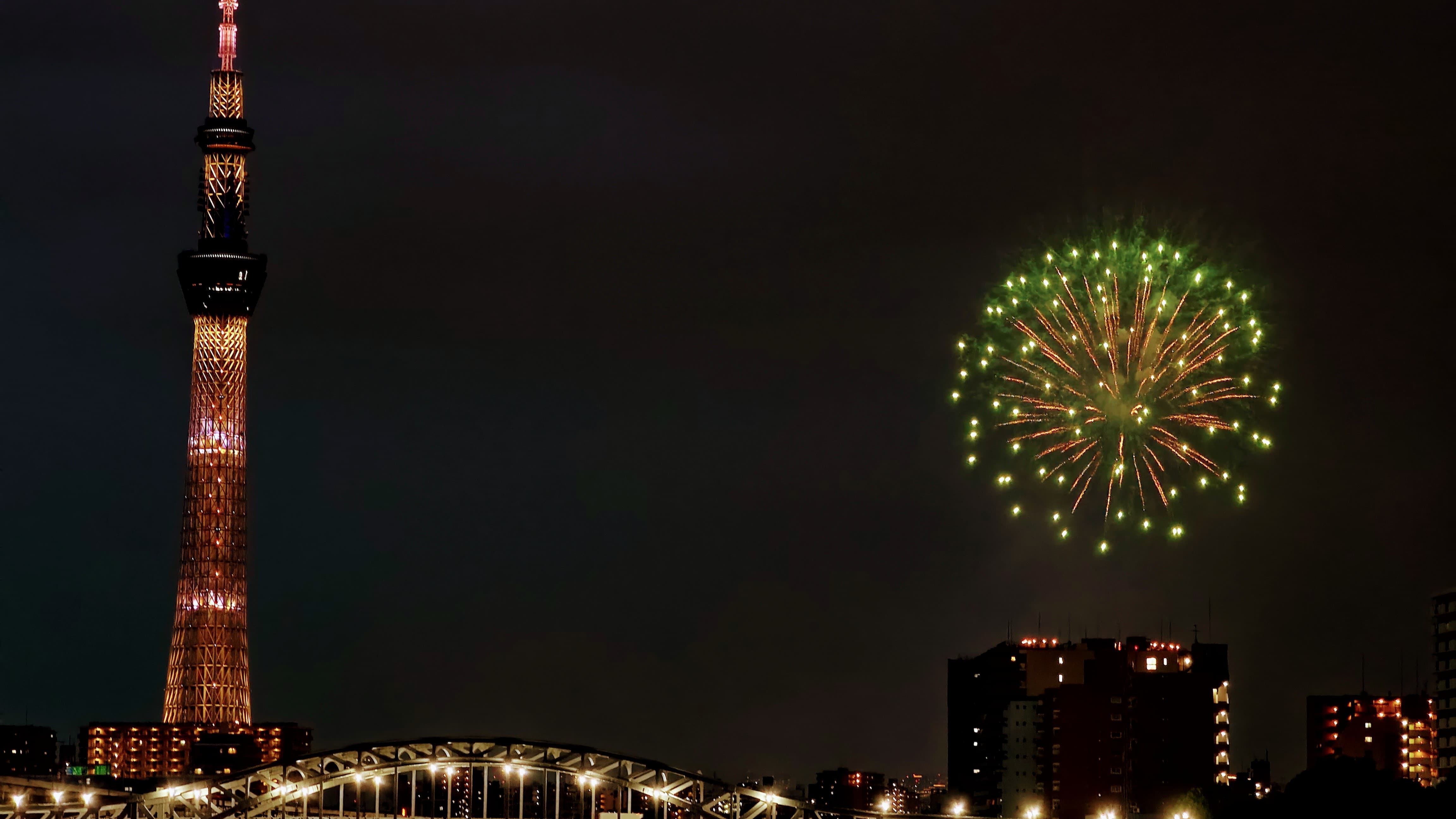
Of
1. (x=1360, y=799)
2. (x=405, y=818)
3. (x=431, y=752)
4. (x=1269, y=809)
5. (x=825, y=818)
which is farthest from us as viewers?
(x=405, y=818)

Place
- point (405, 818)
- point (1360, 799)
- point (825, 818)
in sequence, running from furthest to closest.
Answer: point (405, 818), point (825, 818), point (1360, 799)

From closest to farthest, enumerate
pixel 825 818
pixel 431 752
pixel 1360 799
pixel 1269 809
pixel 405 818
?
pixel 1360 799 → pixel 1269 809 → pixel 431 752 → pixel 825 818 → pixel 405 818

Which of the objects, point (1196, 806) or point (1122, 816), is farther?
point (1122, 816)

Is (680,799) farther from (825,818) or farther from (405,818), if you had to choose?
(405,818)

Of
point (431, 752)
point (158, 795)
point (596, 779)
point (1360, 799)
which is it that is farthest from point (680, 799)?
point (1360, 799)

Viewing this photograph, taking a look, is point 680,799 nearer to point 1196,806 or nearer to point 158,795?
point 158,795

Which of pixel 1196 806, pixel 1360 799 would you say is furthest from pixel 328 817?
pixel 1360 799

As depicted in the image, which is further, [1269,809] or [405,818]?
[405,818]
